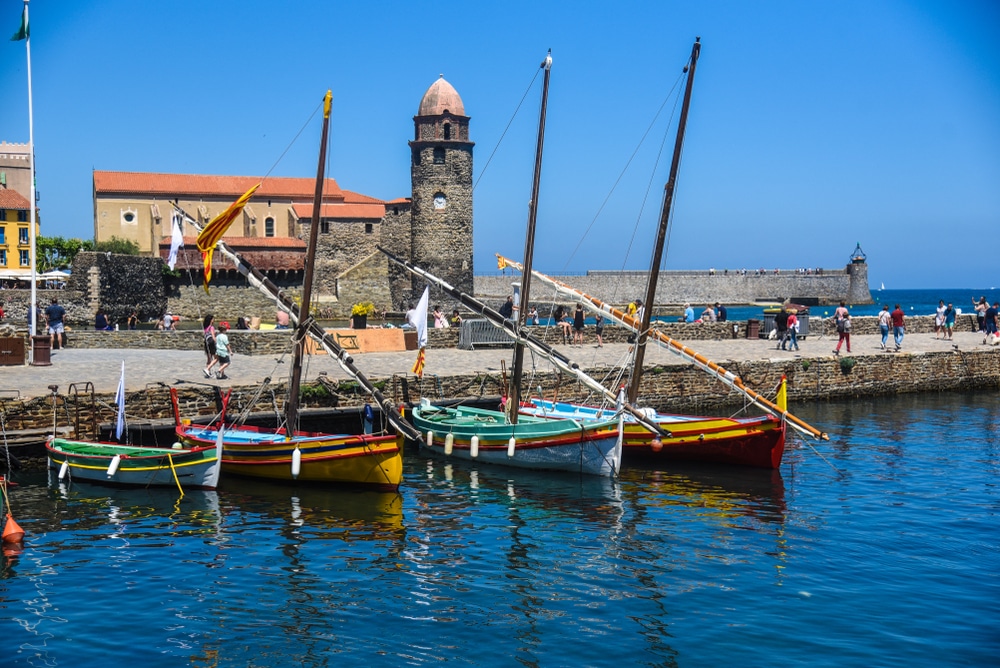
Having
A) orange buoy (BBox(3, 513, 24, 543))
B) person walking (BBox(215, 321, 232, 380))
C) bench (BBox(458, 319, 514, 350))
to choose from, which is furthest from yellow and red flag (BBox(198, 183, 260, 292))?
bench (BBox(458, 319, 514, 350))

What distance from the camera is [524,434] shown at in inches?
760

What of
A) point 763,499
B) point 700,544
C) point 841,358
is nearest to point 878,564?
point 700,544

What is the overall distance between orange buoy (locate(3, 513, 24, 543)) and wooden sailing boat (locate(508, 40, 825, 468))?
10.5 m

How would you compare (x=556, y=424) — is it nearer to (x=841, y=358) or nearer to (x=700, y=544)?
(x=700, y=544)

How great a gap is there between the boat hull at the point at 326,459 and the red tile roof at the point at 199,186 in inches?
2713

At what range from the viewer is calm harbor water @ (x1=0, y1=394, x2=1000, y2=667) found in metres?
10.5

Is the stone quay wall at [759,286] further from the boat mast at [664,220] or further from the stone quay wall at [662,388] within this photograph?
the boat mast at [664,220]

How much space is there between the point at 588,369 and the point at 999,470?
33.1ft

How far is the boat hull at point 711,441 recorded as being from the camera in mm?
19266

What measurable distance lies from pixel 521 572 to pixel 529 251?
9083 mm

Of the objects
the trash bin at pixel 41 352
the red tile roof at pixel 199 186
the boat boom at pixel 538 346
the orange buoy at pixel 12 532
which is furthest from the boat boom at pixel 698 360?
the red tile roof at pixel 199 186

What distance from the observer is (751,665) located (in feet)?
33.0

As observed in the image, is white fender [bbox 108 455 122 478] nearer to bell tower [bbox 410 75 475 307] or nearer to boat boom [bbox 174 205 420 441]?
boat boom [bbox 174 205 420 441]

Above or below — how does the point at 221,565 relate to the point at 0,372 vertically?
below
